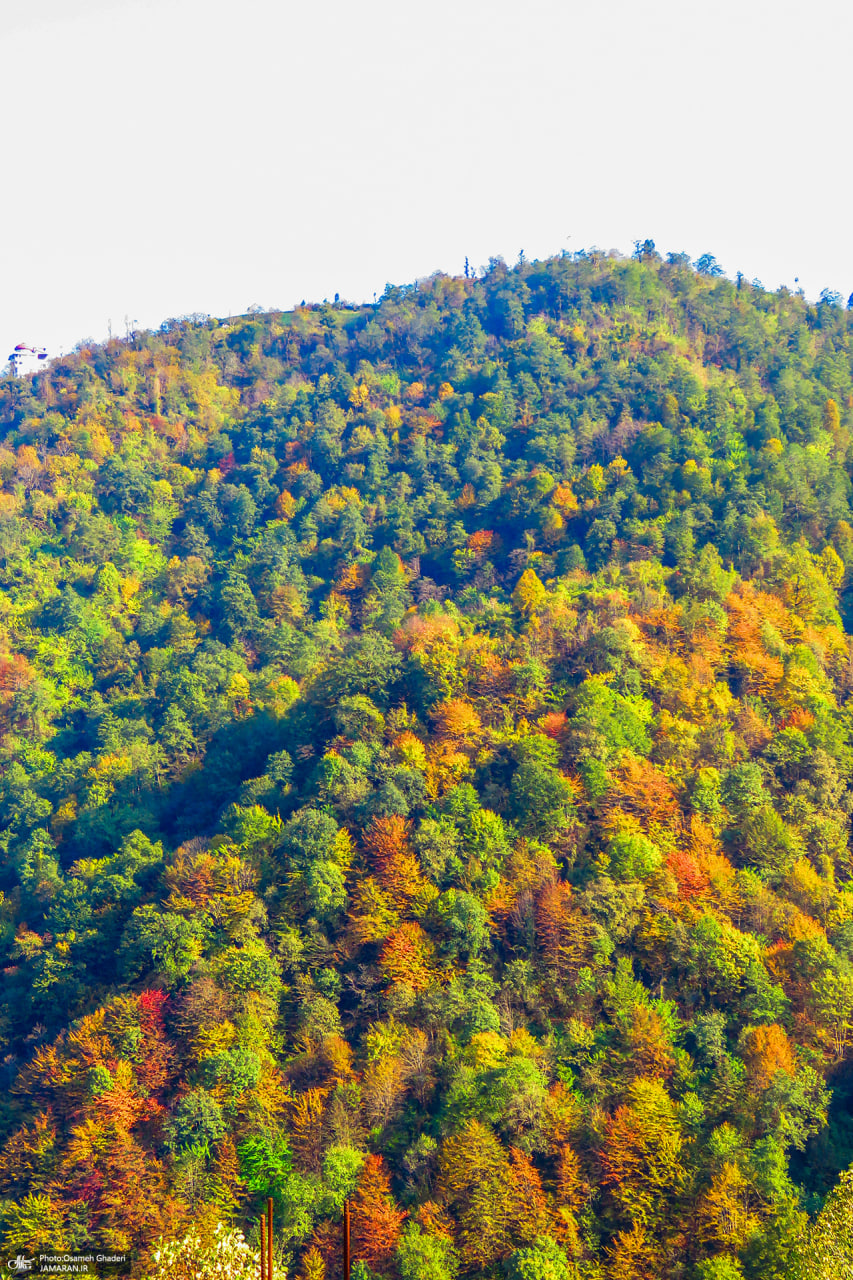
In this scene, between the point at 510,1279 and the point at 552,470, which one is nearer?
the point at 510,1279

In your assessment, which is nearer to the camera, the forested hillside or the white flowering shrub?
the white flowering shrub

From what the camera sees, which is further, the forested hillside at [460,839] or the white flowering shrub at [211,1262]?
the forested hillside at [460,839]

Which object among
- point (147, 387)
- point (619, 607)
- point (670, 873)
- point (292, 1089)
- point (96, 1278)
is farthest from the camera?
point (147, 387)

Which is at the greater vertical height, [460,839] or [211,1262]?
[460,839]

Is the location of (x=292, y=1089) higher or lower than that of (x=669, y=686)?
lower

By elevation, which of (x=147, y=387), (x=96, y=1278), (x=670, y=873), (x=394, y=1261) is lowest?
(x=394, y=1261)

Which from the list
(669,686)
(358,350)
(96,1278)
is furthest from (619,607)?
(358,350)

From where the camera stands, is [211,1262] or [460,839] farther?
[460,839]

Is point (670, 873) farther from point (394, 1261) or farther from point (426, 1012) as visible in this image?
point (394, 1261)
